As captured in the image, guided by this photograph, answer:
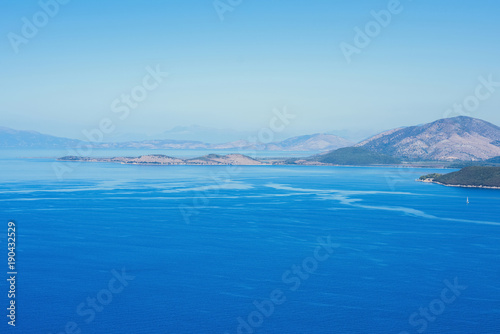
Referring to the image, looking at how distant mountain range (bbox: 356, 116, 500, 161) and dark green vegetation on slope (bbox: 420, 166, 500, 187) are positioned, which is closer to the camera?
dark green vegetation on slope (bbox: 420, 166, 500, 187)

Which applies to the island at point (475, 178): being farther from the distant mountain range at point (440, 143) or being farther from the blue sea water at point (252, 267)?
the distant mountain range at point (440, 143)

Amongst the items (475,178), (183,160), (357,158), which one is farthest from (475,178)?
(183,160)

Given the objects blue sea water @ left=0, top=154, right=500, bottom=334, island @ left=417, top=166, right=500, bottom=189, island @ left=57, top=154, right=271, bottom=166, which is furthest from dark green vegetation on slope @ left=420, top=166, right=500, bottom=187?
island @ left=57, top=154, right=271, bottom=166

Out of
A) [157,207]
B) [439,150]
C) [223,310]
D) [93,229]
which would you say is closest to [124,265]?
[223,310]

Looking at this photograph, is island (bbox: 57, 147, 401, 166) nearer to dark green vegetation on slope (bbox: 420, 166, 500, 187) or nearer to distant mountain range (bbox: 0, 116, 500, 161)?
distant mountain range (bbox: 0, 116, 500, 161)

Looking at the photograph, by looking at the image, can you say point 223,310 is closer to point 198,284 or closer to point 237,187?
point 198,284

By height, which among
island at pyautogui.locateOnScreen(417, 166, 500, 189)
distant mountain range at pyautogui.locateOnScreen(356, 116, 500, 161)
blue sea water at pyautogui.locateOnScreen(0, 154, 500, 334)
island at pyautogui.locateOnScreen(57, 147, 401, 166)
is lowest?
blue sea water at pyautogui.locateOnScreen(0, 154, 500, 334)
